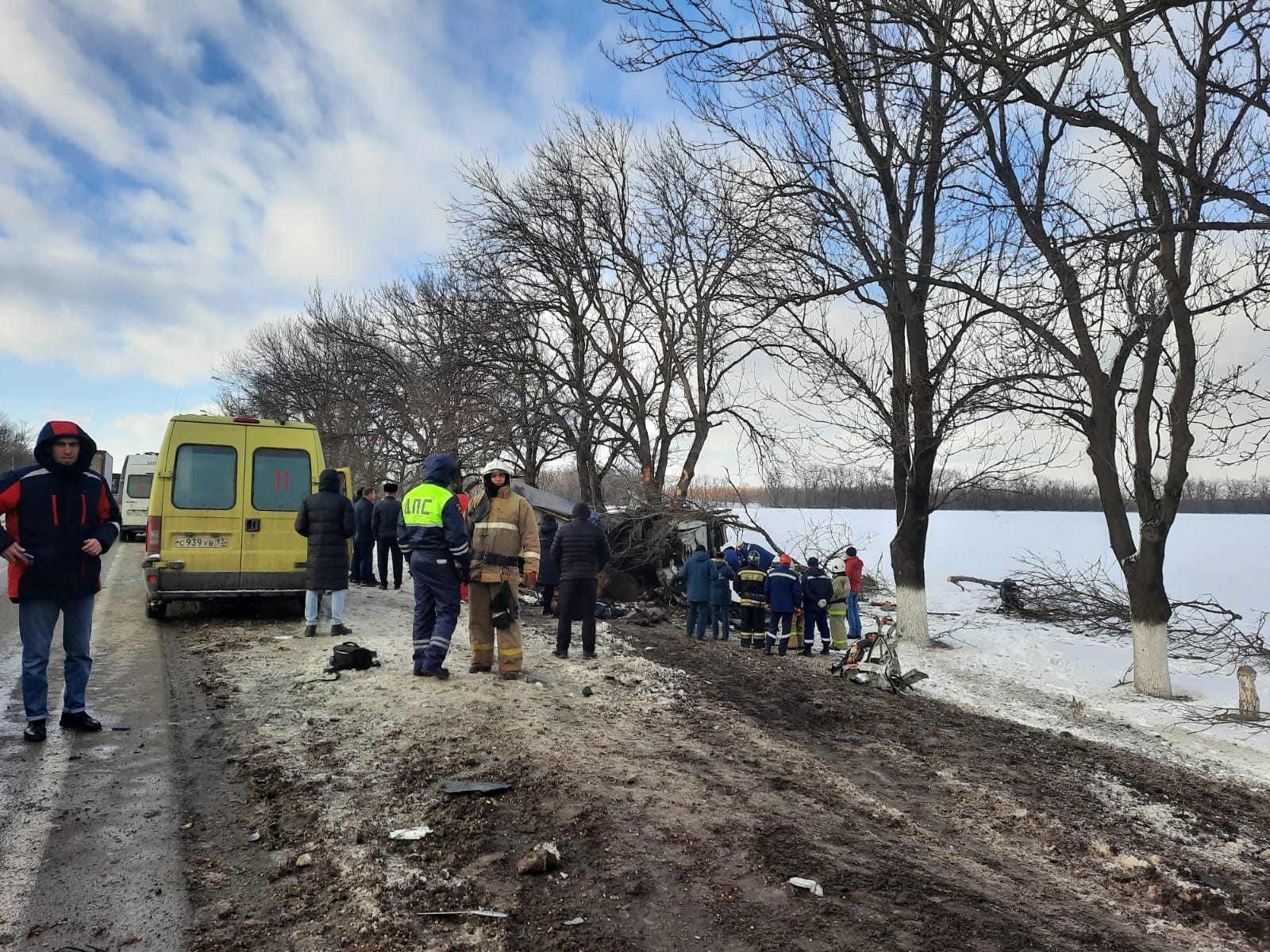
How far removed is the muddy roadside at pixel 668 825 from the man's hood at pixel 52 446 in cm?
192

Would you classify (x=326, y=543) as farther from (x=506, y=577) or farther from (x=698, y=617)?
(x=698, y=617)

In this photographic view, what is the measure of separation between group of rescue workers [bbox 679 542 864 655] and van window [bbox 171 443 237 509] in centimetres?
697

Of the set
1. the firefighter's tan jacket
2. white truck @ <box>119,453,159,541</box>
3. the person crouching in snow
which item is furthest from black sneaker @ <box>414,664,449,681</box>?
white truck @ <box>119,453,159,541</box>

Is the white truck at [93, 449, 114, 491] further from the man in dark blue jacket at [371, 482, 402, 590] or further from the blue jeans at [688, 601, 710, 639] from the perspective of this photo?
the blue jeans at [688, 601, 710, 639]

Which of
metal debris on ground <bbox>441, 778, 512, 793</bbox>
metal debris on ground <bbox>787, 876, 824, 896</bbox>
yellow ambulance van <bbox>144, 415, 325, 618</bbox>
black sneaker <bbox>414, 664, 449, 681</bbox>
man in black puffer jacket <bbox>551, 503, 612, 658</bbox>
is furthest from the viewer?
yellow ambulance van <bbox>144, 415, 325, 618</bbox>

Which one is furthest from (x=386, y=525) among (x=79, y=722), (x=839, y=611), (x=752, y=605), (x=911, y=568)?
(x=911, y=568)

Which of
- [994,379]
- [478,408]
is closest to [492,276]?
[478,408]

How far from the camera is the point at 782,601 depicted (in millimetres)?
12062

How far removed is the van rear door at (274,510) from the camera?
9.88 metres

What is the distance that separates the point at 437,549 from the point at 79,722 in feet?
9.14

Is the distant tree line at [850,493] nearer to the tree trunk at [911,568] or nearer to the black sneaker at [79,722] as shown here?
the tree trunk at [911,568]

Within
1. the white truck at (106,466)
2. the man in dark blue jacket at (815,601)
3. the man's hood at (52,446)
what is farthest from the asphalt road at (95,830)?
the white truck at (106,466)

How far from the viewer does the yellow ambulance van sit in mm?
9508

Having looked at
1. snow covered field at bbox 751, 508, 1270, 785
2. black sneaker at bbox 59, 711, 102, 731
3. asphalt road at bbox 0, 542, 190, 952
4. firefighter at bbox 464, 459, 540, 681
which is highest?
firefighter at bbox 464, 459, 540, 681
